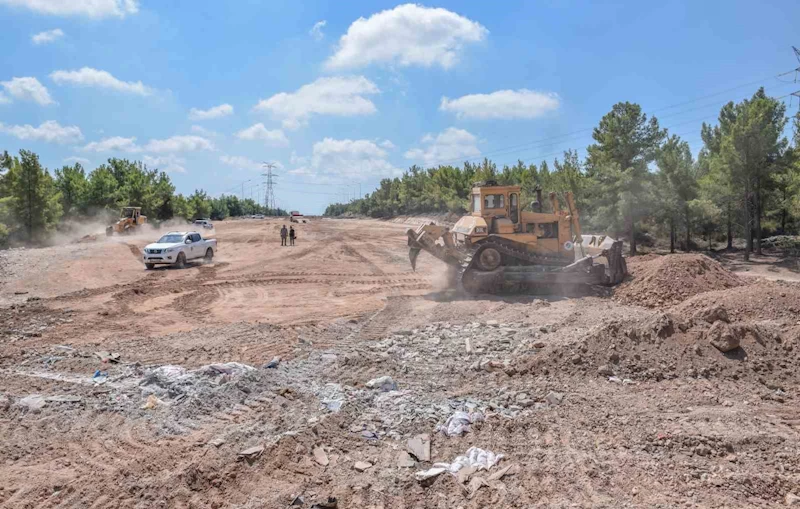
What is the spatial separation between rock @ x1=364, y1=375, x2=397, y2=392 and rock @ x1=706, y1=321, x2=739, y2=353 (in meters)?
4.99

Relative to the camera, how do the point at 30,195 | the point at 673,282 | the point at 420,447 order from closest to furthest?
the point at 420,447 → the point at 673,282 → the point at 30,195

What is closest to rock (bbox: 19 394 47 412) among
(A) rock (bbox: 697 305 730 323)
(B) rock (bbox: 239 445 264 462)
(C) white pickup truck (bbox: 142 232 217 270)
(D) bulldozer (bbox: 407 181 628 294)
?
(B) rock (bbox: 239 445 264 462)

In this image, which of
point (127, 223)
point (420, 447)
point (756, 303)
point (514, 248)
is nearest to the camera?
point (420, 447)

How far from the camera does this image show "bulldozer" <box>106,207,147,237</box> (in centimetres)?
4169

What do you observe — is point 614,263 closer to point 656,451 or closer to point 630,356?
point 630,356

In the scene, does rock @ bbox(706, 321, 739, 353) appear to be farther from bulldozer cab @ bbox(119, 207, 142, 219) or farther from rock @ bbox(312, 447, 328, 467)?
Answer: bulldozer cab @ bbox(119, 207, 142, 219)

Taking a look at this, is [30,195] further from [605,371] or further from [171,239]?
[605,371]

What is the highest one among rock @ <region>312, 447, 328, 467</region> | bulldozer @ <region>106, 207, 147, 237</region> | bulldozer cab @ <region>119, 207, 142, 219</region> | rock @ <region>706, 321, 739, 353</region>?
bulldozer cab @ <region>119, 207, 142, 219</region>

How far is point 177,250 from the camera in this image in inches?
934

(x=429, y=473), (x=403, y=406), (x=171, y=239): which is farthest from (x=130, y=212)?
(x=429, y=473)

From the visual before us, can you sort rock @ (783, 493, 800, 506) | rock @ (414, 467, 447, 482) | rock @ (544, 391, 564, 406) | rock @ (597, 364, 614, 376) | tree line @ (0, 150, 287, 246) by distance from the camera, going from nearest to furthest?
rock @ (783, 493, 800, 506)
rock @ (414, 467, 447, 482)
rock @ (544, 391, 564, 406)
rock @ (597, 364, 614, 376)
tree line @ (0, 150, 287, 246)

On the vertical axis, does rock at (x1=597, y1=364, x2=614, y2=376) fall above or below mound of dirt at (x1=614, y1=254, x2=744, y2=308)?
below

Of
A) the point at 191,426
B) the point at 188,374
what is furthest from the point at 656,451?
the point at 188,374

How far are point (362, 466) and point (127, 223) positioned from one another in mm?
42218
